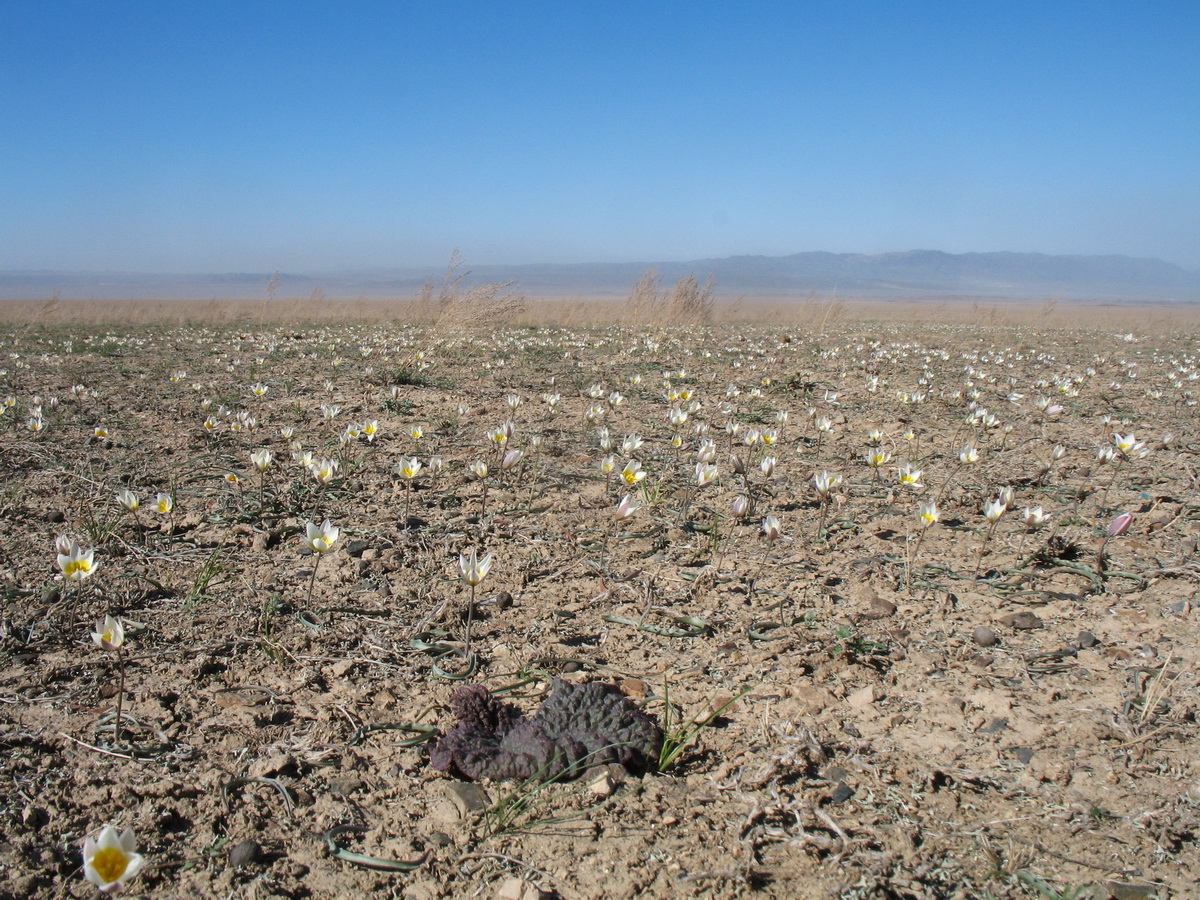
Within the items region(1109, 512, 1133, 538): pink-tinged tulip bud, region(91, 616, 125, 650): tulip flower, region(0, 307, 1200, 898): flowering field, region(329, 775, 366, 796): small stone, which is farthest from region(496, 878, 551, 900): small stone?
region(1109, 512, 1133, 538): pink-tinged tulip bud

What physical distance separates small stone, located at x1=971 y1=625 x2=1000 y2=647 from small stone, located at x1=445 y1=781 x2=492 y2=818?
181 centimetres

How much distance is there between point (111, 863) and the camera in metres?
1.44

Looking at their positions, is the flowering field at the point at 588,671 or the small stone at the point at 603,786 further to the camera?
the small stone at the point at 603,786

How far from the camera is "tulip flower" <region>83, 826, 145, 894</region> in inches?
54.9

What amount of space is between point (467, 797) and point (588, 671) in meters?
0.69

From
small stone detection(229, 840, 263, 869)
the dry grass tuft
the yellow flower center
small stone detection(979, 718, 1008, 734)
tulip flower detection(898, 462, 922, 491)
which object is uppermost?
the dry grass tuft

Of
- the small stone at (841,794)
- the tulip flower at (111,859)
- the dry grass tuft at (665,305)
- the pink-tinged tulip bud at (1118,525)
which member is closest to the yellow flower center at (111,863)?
the tulip flower at (111,859)

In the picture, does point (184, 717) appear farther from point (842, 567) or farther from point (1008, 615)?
point (1008, 615)

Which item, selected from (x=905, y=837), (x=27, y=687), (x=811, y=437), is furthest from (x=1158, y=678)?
(x=811, y=437)

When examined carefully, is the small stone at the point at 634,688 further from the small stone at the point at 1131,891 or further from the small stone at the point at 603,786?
the small stone at the point at 1131,891

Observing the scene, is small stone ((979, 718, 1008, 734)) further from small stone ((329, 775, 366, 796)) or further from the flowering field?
small stone ((329, 775, 366, 796))

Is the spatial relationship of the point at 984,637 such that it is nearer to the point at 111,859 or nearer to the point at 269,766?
the point at 269,766

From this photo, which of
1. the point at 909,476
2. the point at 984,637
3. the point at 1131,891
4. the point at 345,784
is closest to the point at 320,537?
the point at 345,784

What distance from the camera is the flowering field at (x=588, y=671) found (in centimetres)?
167
